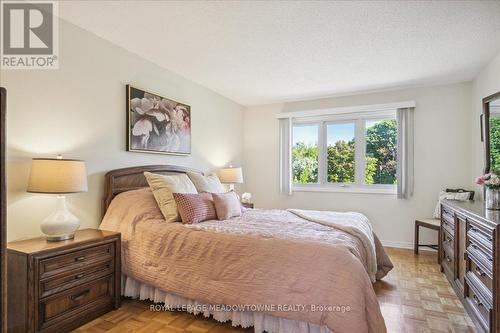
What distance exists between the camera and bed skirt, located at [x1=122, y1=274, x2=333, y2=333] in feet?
6.03

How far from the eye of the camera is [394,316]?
2197 mm

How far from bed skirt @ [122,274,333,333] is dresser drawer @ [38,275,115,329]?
0.24 m

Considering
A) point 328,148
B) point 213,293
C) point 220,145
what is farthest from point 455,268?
point 220,145

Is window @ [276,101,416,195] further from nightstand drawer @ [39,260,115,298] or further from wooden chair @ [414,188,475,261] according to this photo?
nightstand drawer @ [39,260,115,298]

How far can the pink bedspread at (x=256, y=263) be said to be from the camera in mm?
1646

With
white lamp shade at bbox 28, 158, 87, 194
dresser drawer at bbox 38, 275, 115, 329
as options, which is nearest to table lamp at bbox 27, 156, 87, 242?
white lamp shade at bbox 28, 158, 87, 194

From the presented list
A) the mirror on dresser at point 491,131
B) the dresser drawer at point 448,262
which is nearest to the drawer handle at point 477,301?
the dresser drawer at point 448,262

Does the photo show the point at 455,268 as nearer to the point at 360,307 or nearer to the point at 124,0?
the point at 360,307

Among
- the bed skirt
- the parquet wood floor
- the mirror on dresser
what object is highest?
the mirror on dresser

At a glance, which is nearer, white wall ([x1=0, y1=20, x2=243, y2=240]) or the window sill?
white wall ([x1=0, y1=20, x2=243, y2=240])

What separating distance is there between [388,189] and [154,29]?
3.83 m

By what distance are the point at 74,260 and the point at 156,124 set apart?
1.72m

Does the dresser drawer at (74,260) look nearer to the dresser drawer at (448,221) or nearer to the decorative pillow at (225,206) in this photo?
the decorative pillow at (225,206)

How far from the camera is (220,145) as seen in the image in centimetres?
458
